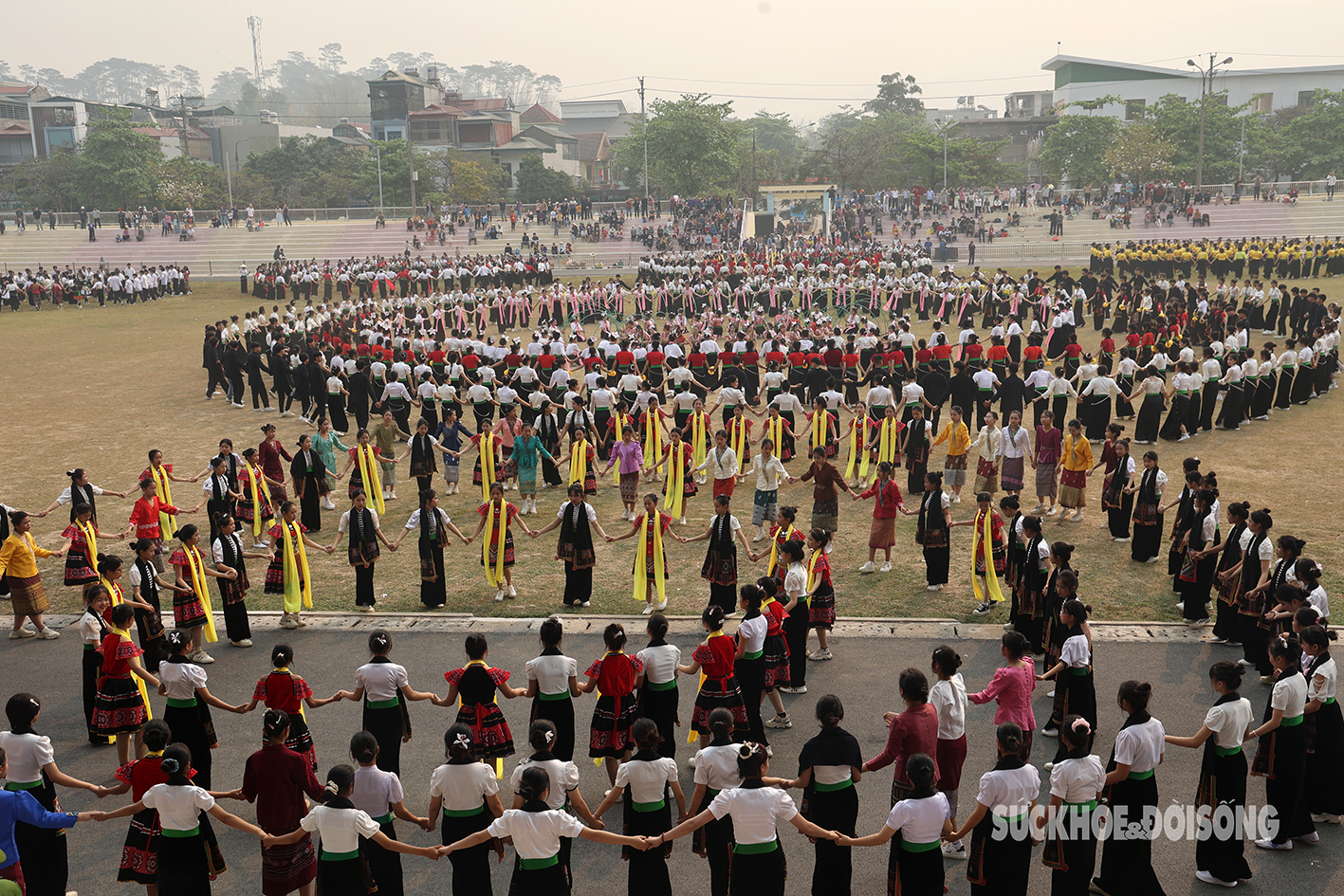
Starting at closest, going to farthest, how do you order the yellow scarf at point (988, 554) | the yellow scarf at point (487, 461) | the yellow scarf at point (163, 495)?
the yellow scarf at point (988, 554), the yellow scarf at point (163, 495), the yellow scarf at point (487, 461)

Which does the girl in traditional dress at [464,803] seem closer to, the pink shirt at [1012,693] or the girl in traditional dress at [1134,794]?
the pink shirt at [1012,693]

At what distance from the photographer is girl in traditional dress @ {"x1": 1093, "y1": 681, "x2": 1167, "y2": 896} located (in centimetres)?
521

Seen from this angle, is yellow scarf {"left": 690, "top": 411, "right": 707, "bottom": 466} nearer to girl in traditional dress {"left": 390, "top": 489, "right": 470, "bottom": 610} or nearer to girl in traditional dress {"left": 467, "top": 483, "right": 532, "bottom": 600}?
girl in traditional dress {"left": 467, "top": 483, "right": 532, "bottom": 600}

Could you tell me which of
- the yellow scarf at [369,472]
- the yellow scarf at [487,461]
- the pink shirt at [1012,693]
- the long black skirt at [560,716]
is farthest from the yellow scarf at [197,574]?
the pink shirt at [1012,693]

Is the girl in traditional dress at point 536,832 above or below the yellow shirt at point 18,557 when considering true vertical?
below

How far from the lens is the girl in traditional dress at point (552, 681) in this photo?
6.23m

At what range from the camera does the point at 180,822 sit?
4965 mm

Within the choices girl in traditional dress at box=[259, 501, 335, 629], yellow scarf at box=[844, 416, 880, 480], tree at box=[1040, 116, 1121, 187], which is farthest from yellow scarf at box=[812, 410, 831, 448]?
tree at box=[1040, 116, 1121, 187]

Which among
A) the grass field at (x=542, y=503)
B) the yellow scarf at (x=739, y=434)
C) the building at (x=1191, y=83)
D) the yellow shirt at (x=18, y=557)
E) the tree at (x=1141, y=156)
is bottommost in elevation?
the grass field at (x=542, y=503)

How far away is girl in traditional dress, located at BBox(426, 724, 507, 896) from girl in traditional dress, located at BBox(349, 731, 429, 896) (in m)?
0.15

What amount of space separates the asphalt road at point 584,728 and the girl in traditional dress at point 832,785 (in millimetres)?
433

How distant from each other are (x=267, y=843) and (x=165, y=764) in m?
0.65

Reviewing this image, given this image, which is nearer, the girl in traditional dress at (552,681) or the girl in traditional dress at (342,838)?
the girl in traditional dress at (342,838)

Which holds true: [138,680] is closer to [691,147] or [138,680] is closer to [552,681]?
[552,681]
